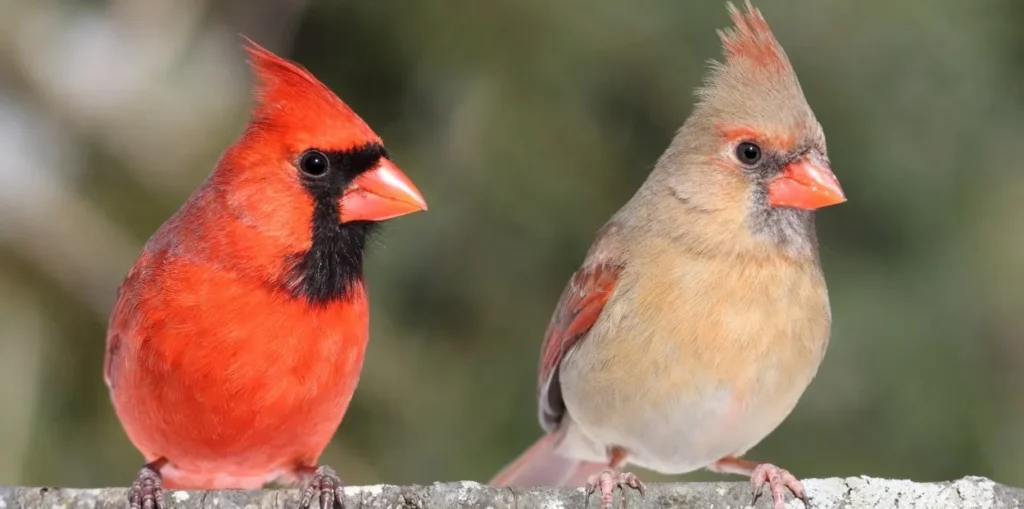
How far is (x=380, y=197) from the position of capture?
4.70 feet

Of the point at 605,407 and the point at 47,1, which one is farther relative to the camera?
the point at 47,1

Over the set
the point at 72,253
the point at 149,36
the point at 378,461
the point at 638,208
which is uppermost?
the point at 149,36

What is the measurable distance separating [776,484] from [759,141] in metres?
0.41

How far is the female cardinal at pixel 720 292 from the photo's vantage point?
5.08ft

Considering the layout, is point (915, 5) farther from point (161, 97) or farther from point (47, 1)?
point (47, 1)

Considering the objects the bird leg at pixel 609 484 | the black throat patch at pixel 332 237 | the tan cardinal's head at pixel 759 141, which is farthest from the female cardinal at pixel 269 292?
the tan cardinal's head at pixel 759 141

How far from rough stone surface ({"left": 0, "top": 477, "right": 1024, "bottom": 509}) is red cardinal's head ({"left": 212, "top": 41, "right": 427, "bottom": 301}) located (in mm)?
256

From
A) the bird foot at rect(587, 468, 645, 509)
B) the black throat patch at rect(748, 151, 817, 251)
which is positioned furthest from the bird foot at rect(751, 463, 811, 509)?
the black throat patch at rect(748, 151, 817, 251)

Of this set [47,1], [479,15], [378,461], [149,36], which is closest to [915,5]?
[479,15]

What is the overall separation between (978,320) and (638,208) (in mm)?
818

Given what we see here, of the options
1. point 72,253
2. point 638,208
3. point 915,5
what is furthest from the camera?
point 915,5

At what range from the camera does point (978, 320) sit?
224 cm

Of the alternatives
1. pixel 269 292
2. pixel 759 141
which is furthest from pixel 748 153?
pixel 269 292

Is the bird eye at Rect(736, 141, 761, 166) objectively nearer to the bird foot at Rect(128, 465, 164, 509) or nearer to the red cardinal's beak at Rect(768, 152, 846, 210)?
the red cardinal's beak at Rect(768, 152, 846, 210)
